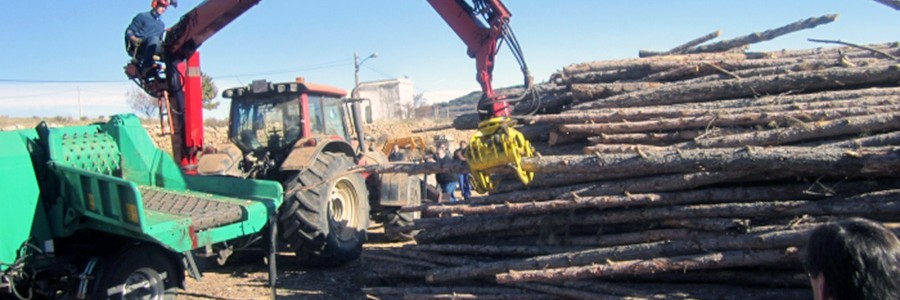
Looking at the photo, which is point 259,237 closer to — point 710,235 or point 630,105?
point 630,105

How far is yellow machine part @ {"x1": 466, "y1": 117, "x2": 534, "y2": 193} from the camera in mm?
4813

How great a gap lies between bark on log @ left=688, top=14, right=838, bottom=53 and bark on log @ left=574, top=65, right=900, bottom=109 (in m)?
2.53

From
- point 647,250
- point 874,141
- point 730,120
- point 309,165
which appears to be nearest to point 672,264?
point 647,250

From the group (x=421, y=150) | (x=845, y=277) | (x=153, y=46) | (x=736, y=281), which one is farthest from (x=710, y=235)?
(x=421, y=150)

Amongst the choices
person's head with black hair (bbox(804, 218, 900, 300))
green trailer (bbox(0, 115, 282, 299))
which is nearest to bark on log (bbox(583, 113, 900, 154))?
person's head with black hair (bbox(804, 218, 900, 300))

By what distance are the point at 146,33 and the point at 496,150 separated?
442 cm

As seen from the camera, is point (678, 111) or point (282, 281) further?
point (282, 281)

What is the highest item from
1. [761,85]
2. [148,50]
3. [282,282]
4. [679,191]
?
[148,50]

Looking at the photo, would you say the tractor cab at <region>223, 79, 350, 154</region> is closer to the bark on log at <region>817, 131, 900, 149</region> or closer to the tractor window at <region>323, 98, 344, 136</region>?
the tractor window at <region>323, 98, 344, 136</region>

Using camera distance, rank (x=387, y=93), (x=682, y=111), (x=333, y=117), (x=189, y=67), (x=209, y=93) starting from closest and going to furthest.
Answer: (x=682, y=111), (x=189, y=67), (x=333, y=117), (x=209, y=93), (x=387, y=93)

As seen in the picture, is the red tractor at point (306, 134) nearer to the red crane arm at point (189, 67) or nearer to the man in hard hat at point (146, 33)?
the red crane arm at point (189, 67)

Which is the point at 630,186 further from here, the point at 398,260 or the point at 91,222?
the point at 91,222

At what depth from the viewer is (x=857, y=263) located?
69.9 inches

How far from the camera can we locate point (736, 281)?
14.7 ft
